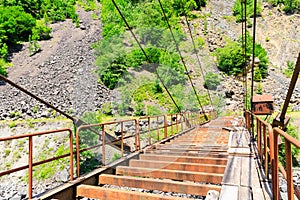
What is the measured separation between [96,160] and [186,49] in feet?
97.9

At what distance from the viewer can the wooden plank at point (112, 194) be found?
186cm

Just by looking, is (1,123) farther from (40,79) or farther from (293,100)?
(293,100)

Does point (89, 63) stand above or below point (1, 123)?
above

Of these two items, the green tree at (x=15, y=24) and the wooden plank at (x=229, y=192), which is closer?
the wooden plank at (x=229, y=192)

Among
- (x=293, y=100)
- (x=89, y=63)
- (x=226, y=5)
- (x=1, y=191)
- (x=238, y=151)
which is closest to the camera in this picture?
(x=238, y=151)

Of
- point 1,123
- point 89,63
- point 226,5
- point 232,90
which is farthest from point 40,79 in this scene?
point 226,5

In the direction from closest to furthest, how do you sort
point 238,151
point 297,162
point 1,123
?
point 238,151 < point 297,162 < point 1,123

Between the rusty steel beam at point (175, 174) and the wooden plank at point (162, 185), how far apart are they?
241 mm

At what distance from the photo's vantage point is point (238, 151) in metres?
3.50

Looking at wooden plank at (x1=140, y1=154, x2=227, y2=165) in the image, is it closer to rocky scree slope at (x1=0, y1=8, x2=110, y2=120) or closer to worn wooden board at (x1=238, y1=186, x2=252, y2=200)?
worn wooden board at (x1=238, y1=186, x2=252, y2=200)

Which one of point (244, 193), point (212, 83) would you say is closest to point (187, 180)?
point (244, 193)

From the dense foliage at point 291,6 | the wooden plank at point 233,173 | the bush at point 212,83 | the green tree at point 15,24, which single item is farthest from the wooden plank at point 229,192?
the dense foliage at point 291,6

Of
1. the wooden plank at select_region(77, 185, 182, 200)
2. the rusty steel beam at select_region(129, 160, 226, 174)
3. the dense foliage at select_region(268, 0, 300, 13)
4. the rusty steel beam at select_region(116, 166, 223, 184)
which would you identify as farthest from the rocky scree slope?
the dense foliage at select_region(268, 0, 300, 13)

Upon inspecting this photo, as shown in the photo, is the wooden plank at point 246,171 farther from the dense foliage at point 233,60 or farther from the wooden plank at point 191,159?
the dense foliage at point 233,60
